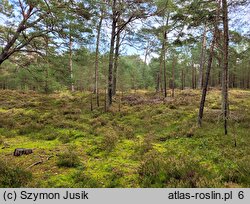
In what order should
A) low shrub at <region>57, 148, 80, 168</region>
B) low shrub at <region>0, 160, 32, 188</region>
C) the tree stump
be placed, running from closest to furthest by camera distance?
low shrub at <region>0, 160, 32, 188</region>
low shrub at <region>57, 148, 80, 168</region>
the tree stump

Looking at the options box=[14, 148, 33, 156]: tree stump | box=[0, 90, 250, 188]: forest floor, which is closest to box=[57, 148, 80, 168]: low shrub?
box=[0, 90, 250, 188]: forest floor

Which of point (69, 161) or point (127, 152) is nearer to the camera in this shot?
point (69, 161)

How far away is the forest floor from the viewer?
4.93 m

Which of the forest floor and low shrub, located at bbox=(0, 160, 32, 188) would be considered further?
the forest floor

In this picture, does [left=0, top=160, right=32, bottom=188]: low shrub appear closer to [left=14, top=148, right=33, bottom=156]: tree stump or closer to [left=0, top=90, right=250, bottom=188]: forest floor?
[left=0, top=90, right=250, bottom=188]: forest floor

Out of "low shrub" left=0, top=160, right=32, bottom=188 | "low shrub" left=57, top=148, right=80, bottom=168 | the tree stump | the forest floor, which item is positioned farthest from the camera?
the tree stump

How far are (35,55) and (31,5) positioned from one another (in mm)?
2767

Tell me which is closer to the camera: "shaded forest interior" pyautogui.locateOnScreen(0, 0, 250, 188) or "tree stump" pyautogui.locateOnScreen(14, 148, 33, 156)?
"shaded forest interior" pyautogui.locateOnScreen(0, 0, 250, 188)

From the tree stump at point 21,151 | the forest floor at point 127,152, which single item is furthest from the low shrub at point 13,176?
the tree stump at point 21,151

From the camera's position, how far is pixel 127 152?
743cm

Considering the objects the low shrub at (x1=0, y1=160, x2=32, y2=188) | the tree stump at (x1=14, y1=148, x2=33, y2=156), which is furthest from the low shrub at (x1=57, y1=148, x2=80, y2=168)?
the tree stump at (x1=14, y1=148, x2=33, y2=156)

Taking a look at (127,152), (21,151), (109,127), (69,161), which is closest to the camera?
(69,161)

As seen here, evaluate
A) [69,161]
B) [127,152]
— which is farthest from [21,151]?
[127,152]

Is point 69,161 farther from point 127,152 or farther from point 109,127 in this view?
point 109,127
